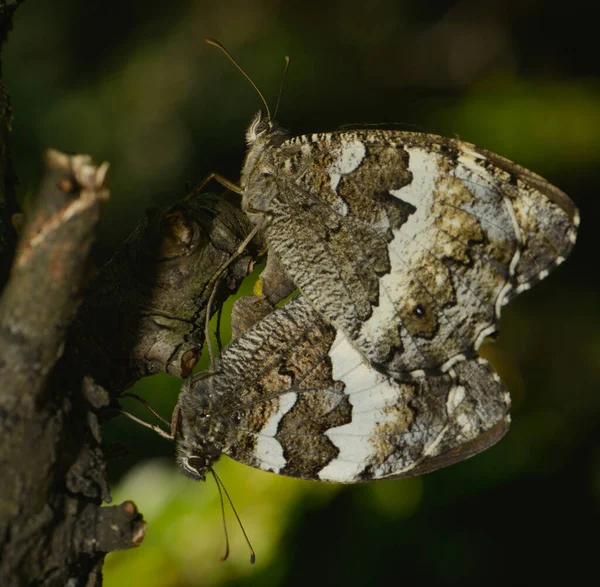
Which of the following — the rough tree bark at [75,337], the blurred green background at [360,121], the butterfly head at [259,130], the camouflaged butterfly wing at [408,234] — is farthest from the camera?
the blurred green background at [360,121]

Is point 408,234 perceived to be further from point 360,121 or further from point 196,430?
point 360,121

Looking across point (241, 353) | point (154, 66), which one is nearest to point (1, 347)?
point (241, 353)

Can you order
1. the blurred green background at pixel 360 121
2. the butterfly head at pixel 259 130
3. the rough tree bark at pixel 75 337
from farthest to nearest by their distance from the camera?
the blurred green background at pixel 360 121
the butterfly head at pixel 259 130
the rough tree bark at pixel 75 337

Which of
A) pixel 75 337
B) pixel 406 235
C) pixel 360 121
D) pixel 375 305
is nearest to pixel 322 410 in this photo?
pixel 375 305

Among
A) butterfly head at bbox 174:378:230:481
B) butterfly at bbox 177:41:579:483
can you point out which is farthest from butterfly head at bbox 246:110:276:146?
butterfly head at bbox 174:378:230:481

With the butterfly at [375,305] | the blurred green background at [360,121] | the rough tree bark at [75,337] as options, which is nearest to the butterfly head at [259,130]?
the butterfly at [375,305]

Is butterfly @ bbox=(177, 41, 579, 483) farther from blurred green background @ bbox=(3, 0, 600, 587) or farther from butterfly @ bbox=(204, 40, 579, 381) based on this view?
blurred green background @ bbox=(3, 0, 600, 587)

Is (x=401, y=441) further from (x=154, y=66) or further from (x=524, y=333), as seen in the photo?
(x=154, y=66)

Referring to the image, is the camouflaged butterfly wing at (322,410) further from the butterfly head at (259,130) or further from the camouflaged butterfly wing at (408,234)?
the butterfly head at (259,130)
